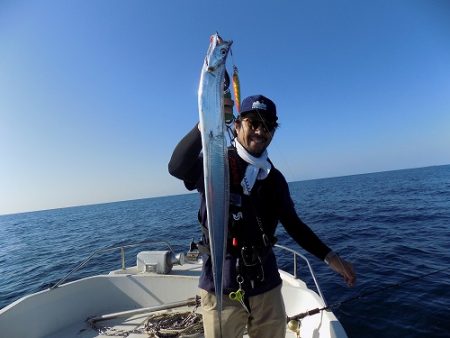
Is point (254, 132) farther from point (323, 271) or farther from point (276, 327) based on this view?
point (323, 271)

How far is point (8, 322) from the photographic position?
4.58 m

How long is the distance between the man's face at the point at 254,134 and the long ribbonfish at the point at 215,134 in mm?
815

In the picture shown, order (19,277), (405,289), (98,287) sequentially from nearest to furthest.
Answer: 1. (98,287)
2. (405,289)
3. (19,277)

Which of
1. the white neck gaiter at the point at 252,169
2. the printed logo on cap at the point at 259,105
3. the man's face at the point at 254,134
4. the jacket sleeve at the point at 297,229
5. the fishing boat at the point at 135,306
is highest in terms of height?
the printed logo on cap at the point at 259,105

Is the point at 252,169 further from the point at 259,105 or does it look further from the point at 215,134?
the point at 215,134

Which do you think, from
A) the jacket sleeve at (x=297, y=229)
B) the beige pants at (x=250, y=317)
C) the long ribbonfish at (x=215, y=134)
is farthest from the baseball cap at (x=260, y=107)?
the beige pants at (x=250, y=317)

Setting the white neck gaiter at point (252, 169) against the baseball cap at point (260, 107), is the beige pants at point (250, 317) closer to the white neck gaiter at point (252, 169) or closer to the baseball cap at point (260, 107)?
the white neck gaiter at point (252, 169)

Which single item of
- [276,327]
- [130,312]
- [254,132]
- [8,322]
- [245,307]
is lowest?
[130,312]

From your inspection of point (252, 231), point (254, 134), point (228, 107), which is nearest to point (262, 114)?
point (254, 134)

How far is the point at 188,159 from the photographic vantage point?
6.65ft

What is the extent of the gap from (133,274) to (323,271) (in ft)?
24.3

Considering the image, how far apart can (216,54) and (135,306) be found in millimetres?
5862

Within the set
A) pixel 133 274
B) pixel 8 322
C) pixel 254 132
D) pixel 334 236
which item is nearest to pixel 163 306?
pixel 133 274

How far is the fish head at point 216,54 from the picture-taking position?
5.50 ft
